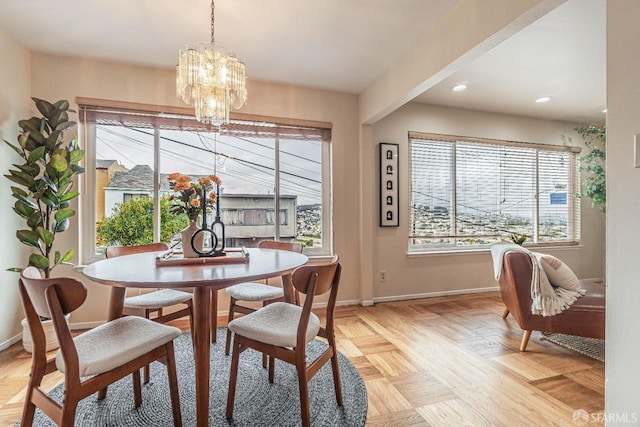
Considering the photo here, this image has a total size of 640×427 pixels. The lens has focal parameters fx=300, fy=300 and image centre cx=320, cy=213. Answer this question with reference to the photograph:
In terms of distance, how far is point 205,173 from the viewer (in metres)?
3.20

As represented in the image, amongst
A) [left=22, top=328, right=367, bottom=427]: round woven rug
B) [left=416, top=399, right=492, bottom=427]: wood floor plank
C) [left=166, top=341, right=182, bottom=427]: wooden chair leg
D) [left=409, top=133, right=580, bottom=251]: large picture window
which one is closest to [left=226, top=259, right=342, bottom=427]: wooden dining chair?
[left=22, top=328, right=367, bottom=427]: round woven rug

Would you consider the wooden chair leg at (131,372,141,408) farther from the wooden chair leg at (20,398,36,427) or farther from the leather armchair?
the leather armchair

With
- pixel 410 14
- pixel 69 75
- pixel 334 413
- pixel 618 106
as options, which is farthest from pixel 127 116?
pixel 618 106

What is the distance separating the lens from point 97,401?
1.70 meters

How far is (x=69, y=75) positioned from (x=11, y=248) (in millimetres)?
1589

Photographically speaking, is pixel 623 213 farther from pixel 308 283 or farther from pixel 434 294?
pixel 434 294

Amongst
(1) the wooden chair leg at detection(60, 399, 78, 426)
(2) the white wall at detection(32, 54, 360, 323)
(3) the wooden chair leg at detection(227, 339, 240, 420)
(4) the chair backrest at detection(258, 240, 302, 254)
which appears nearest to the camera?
(1) the wooden chair leg at detection(60, 399, 78, 426)

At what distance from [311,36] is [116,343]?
243 cm

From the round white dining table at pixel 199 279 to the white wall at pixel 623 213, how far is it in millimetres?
1413

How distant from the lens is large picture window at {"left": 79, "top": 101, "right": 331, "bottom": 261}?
9.55 ft

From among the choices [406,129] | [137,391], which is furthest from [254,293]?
[406,129]

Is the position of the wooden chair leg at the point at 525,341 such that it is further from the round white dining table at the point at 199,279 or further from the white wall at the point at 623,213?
the round white dining table at the point at 199,279

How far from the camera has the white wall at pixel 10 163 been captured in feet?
7.76

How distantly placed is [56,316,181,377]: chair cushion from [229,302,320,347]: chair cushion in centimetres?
33
